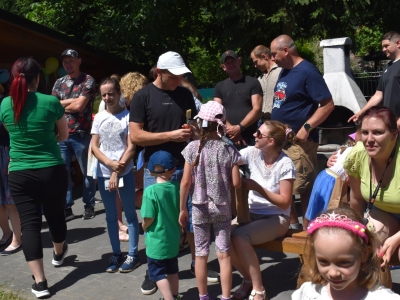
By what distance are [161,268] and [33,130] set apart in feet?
5.17

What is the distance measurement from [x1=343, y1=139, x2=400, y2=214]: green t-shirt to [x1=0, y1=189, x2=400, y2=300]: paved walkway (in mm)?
1143

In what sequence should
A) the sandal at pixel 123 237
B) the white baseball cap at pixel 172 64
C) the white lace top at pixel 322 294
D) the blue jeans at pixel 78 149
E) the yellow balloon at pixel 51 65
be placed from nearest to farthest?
1. the white lace top at pixel 322 294
2. the white baseball cap at pixel 172 64
3. the sandal at pixel 123 237
4. the blue jeans at pixel 78 149
5. the yellow balloon at pixel 51 65

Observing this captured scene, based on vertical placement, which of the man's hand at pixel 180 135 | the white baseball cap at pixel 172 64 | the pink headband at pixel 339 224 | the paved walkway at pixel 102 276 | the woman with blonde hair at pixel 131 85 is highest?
the white baseball cap at pixel 172 64

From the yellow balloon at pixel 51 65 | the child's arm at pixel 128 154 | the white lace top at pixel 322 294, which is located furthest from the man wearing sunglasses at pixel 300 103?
the yellow balloon at pixel 51 65

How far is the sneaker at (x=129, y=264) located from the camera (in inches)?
230

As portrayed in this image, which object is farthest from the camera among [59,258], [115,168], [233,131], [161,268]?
[233,131]

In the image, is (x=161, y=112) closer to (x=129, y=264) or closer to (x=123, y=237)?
(x=129, y=264)

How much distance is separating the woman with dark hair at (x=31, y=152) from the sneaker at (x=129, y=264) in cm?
74

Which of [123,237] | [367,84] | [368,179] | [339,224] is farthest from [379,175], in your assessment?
[367,84]

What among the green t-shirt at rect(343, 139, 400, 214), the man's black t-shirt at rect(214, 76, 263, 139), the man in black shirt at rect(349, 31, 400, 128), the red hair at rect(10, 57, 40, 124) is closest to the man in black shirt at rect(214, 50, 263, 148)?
the man's black t-shirt at rect(214, 76, 263, 139)

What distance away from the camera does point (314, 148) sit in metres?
6.23

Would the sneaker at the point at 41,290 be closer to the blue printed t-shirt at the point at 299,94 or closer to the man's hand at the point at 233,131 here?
the man's hand at the point at 233,131

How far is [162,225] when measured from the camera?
491 cm

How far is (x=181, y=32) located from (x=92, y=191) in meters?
8.91
